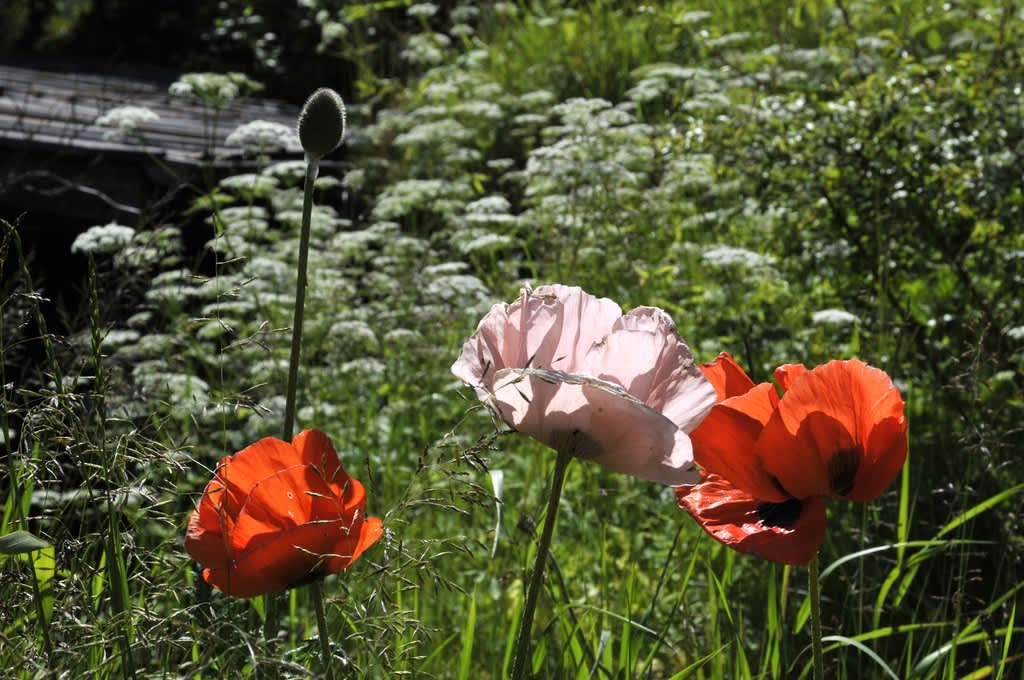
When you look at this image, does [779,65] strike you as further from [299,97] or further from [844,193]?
[299,97]

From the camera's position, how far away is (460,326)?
10.1 ft

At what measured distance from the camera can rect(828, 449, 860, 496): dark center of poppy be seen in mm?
894

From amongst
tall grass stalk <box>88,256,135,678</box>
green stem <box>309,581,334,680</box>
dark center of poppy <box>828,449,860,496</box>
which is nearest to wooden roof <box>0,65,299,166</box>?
tall grass stalk <box>88,256,135,678</box>

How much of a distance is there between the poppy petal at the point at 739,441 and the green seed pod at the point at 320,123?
346mm

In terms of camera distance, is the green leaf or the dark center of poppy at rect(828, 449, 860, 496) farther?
the dark center of poppy at rect(828, 449, 860, 496)

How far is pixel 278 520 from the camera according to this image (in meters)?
0.85

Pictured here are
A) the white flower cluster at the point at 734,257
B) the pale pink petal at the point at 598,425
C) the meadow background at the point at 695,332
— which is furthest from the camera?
the white flower cluster at the point at 734,257

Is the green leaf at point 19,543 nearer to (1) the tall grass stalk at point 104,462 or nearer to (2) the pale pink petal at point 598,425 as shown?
(1) the tall grass stalk at point 104,462

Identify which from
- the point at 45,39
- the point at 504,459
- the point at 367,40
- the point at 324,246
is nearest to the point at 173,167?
the point at 324,246

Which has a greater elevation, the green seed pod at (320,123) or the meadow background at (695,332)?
the green seed pod at (320,123)

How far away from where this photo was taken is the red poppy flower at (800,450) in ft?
2.85

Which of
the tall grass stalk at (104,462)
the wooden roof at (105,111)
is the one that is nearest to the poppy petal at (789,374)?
the tall grass stalk at (104,462)

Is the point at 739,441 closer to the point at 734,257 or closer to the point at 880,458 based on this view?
the point at 880,458

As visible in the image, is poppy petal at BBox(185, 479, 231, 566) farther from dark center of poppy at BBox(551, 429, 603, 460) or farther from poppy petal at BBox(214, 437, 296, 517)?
dark center of poppy at BBox(551, 429, 603, 460)
